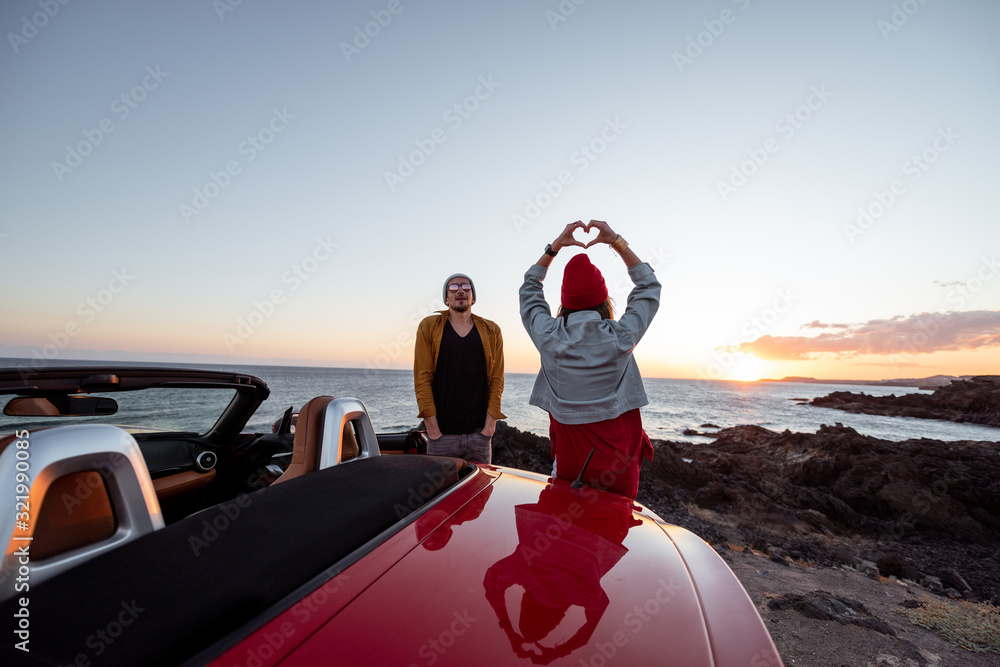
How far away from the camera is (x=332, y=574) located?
99cm

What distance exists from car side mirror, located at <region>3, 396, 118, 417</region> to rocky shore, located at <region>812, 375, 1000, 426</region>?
35216 millimetres

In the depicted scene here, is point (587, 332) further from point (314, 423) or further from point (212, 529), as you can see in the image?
point (212, 529)

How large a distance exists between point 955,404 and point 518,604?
3842 centimetres

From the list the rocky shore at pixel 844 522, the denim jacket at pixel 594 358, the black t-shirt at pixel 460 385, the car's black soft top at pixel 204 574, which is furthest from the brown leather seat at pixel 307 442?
the rocky shore at pixel 844 522

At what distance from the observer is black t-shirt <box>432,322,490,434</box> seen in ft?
12.3

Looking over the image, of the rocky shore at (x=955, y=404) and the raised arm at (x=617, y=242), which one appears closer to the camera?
the raised arm at (x=617, y=242)

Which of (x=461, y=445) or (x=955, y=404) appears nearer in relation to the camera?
(x=461, y=445)

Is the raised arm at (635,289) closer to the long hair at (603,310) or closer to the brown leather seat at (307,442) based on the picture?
the long hair at (603,310)

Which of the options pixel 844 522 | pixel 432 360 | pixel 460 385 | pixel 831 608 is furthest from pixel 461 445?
pixel 844 522

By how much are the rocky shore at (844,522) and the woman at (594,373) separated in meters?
1.98

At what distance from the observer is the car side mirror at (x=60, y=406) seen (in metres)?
1.57

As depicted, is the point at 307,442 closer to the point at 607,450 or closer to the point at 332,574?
the point at 332,574

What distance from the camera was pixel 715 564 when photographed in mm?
1401

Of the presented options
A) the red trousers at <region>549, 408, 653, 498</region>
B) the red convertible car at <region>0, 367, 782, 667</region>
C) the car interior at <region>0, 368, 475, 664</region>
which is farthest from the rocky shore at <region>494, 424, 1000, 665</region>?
the car interior at <region>0, 368, 475, 664</region>
